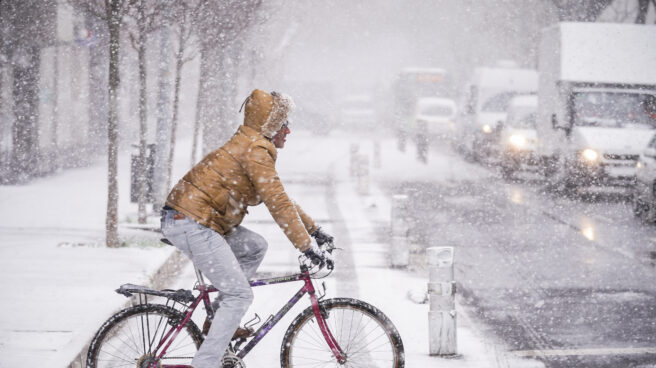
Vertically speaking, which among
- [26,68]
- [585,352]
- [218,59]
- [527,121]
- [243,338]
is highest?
[218,59]

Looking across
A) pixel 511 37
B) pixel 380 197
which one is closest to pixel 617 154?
pixel 380 197

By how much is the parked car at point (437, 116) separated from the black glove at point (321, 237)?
2654cm

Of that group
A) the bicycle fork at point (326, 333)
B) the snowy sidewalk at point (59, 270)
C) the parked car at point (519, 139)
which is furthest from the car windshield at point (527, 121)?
the bicycle fork at point (326, 333)

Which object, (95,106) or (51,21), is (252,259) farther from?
(95,106)

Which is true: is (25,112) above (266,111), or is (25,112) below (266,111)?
above

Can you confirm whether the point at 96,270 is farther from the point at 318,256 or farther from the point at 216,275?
the point at 318,256

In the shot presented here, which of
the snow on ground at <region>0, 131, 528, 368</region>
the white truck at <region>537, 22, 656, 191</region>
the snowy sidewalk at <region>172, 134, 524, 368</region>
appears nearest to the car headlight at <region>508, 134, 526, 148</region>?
the white truck at <region>537, 22, 656, 191</region>

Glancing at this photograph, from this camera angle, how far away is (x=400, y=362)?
461cm

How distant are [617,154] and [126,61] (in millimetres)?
14967

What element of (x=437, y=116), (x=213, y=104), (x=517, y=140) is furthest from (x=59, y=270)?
(x=437, y=116)

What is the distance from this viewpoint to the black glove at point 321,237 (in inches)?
175

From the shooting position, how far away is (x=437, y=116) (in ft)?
104

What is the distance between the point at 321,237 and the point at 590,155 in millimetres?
12898

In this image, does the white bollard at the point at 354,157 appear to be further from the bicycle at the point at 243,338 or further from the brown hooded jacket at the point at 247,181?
the brown hooded jacket at the point at 247,181
